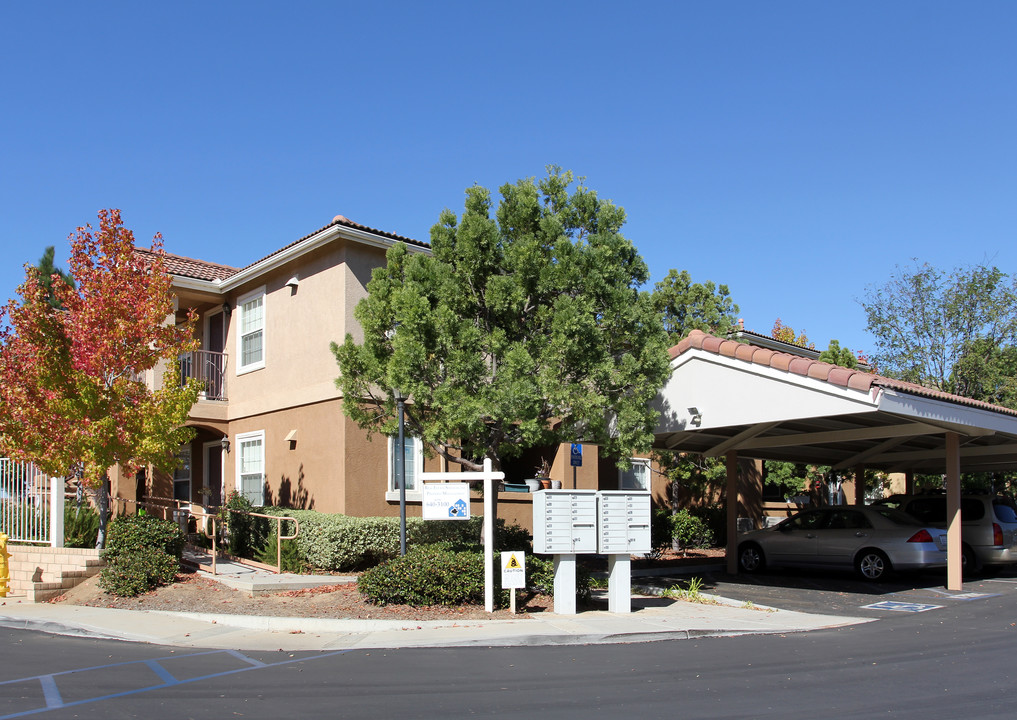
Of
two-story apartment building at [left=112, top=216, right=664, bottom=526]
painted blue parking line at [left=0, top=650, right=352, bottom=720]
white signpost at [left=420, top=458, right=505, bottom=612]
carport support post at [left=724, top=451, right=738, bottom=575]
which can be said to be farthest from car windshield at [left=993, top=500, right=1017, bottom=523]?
painted blue parking line at [left=0, top=650, right=352, bottom=720]

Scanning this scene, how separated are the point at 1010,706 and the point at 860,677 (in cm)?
145

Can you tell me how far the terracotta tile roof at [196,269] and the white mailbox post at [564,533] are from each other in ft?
37.5

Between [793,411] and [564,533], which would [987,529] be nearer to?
[793,411]

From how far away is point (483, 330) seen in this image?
1299 cm

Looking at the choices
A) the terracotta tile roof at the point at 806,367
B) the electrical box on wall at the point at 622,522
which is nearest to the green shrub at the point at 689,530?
the terracotta tile roof at the point at 806,367

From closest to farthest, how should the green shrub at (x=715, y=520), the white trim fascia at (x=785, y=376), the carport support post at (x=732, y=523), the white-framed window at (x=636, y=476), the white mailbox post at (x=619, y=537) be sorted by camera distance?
the white mailbox post at (x=619, y=537) → the white trim fascia at (x=785, y=376) → the carport support post at (x=732, y=523) → the white-framed window at (x=636, y=476) → the green shrub at (x=715, y=520)

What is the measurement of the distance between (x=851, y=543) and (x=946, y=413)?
3.83 meters

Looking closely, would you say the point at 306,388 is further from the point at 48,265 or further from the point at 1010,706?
the point at 1010,706

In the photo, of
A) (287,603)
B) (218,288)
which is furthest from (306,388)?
(287,603)

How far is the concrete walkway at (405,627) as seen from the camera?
33.9 ft

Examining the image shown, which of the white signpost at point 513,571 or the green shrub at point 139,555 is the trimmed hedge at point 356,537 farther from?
the white signpost at point 513,571

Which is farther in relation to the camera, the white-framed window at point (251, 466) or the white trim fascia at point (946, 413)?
the white-framed window at point (251, 466)

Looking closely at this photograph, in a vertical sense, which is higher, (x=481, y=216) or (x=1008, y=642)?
(x=481, y=216)

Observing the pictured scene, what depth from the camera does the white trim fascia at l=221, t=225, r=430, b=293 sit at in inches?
664
